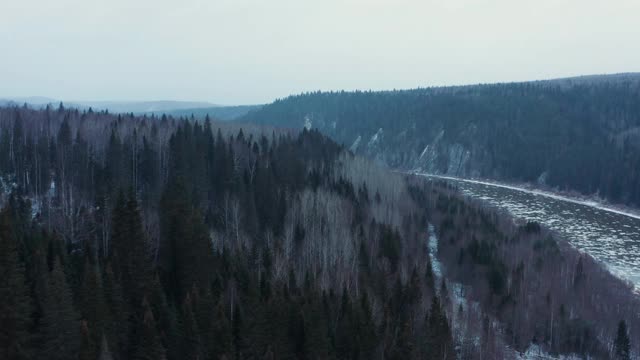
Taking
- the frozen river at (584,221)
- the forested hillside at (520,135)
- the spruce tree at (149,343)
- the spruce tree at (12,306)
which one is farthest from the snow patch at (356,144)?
the spruce tree at (12,306)

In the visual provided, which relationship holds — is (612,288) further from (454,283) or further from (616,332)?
(454,283)

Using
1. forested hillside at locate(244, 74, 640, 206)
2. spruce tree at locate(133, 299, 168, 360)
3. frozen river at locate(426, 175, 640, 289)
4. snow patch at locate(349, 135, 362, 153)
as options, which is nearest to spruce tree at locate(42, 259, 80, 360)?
spruce tree at locate(133, 299, 168, 360)

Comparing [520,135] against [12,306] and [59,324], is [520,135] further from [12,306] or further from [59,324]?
[12,306]

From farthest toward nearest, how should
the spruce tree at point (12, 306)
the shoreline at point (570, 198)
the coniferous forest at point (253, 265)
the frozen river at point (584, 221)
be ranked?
the shoreline at point (570, 198) → the frozen river at point (584, 221) → the coniferous forest at point (253, 265) → the spruce tree at point (12, 306)

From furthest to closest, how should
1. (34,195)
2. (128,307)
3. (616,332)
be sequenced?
1. (34,195)
2. (616,332)
3. (128,307)

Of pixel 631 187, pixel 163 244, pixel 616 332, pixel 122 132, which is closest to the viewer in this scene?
pixel 163 244

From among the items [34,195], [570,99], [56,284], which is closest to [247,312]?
[56,284]

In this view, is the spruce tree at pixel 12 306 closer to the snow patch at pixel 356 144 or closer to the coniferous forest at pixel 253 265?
the coniferous forest at pixel 253 265
